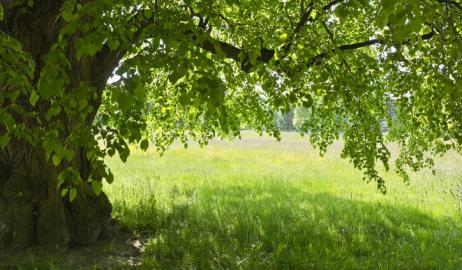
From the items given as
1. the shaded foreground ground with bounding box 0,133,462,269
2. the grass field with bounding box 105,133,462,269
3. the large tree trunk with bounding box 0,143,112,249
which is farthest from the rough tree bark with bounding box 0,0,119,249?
the grass field with bounding box 105,133,462,269

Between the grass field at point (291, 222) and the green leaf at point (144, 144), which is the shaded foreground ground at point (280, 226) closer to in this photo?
the grass field at point (291, 222)

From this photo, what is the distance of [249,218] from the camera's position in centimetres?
899

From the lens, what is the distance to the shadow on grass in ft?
22.3

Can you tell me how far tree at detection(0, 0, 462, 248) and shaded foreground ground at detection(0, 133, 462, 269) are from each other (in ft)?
4.11

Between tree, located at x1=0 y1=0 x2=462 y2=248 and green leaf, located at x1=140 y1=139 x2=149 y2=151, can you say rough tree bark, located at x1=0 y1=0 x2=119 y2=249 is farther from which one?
green leaf, located at x1=140 y1=139 x2=149 y2=151

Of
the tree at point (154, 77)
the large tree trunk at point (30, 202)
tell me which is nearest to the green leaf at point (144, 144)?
the tree at point (154, 77)

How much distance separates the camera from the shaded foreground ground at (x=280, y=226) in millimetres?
6793

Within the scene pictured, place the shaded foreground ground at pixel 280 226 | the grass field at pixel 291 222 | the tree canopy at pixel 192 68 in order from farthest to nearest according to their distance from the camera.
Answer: the grass field at pixel 291 222 → the shaded foreground ground at pixel 280 226 → the tree canopy at pixel 192 68

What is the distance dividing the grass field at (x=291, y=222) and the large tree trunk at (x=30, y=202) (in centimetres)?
153

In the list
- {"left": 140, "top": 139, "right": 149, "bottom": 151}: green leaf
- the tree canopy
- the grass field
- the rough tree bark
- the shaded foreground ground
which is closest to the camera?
the tree canopy

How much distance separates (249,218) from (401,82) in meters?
4.18

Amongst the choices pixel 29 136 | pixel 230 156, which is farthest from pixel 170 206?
pixel 230 156

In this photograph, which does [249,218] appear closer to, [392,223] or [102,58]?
[392,223]

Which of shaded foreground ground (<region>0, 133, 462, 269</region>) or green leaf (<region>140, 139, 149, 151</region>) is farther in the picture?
shaded foreground ground (<region>0, 133, 462, 269</region>)
